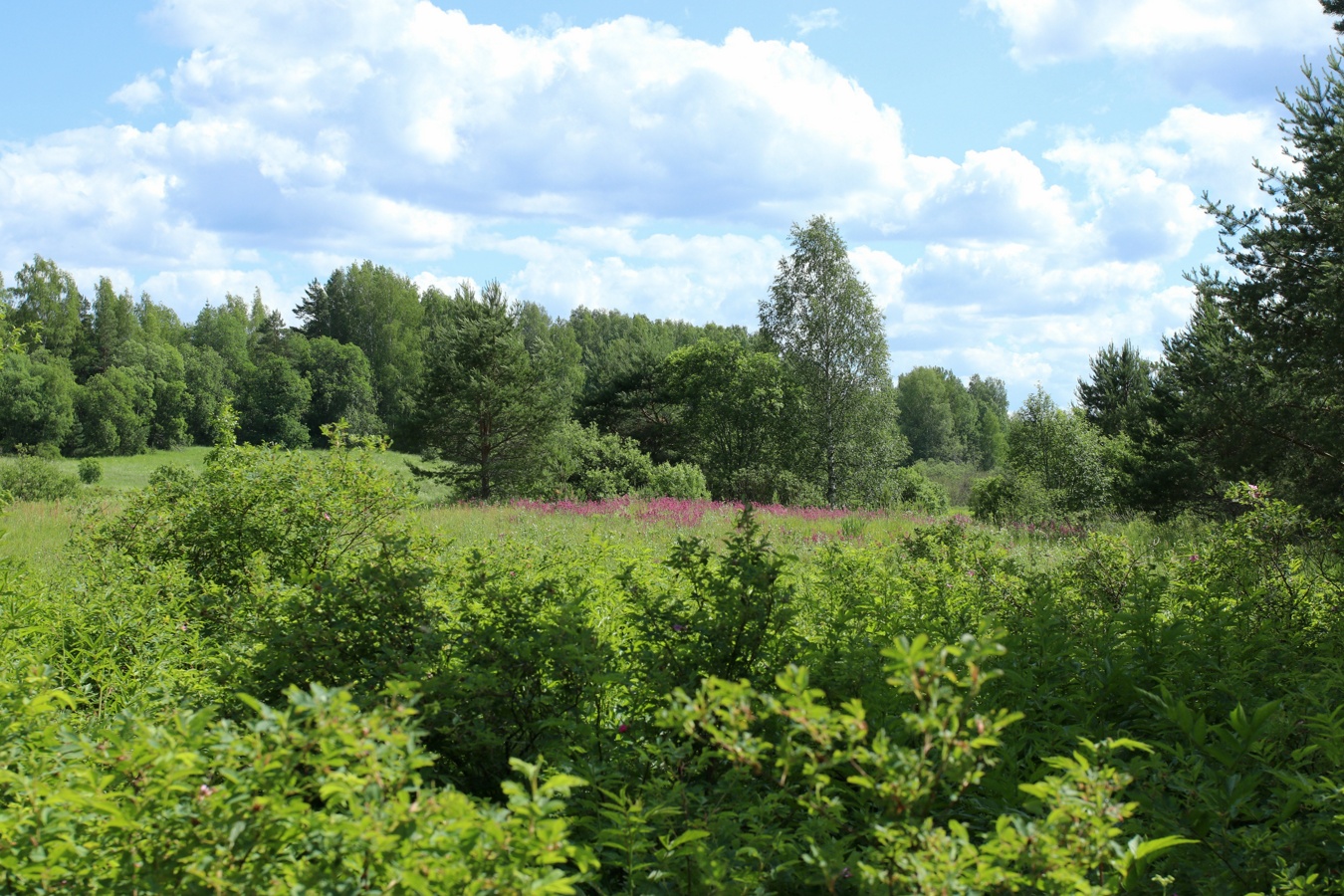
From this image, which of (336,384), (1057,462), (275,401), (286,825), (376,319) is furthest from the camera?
(376,319)

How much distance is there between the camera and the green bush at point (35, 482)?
1919 cm

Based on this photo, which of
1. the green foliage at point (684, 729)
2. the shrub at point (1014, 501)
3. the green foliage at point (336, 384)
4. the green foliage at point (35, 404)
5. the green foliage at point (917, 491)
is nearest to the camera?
the green foliage at point (684, 729)

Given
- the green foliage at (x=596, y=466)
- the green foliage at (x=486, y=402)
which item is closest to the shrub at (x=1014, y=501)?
the green foliage at (x=596, y=466)

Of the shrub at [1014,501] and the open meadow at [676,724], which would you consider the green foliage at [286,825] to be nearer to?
the open meadow at [676,724]

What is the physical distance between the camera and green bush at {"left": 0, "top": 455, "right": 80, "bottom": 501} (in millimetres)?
19188

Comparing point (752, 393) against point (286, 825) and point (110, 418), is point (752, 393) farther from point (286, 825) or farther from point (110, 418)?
point (110, 418)

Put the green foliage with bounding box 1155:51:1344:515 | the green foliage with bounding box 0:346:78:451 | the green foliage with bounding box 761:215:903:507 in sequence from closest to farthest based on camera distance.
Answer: the green foliage with bounding box 1155:51:1344:515 < the green foliage with bounding box 761:215:903:507 < the green foliage with bounding box 0:346:78:451

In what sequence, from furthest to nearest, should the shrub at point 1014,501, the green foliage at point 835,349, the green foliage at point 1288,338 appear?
the green foliage at point 835,349, the shrub at point 1014,501, the green foliage at point 1288,338

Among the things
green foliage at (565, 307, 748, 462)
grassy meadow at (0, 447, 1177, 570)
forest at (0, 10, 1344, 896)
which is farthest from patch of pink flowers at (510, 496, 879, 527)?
green foliage at (565, 307, 748, 462)

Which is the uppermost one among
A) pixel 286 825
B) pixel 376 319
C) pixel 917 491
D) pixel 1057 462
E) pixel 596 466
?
pixel 376 319

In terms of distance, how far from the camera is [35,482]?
1978 centimetres

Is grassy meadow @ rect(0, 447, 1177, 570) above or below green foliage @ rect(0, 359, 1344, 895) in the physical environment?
below

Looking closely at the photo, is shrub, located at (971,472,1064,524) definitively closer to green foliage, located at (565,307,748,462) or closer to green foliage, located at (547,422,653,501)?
green foliage, located at (547,422,653,501)

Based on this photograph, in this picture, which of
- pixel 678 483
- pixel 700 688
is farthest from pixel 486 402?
pixel 700 688
